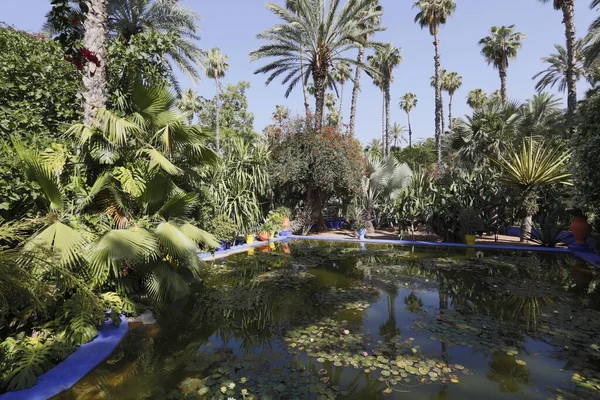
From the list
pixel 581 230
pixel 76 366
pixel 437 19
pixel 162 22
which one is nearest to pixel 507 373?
Answer: pixel 76 366

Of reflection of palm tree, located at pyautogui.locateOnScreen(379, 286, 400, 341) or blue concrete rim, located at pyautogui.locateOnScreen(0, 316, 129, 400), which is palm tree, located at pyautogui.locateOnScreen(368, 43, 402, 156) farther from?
blue concrete rim, located at pyautogui.locateOnScreen(0, 316, 129, 400)

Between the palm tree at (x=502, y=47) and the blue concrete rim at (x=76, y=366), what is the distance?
30.2m

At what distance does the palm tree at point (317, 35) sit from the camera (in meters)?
13.3

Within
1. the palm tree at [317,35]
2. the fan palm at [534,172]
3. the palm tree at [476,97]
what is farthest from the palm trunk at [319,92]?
the palm tree at [476,97]

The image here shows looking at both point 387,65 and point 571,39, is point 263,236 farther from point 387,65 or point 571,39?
point 387,65

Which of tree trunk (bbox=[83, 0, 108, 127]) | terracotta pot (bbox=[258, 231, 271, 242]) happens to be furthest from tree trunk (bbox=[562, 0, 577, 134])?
tree trunk (bbox=[83, 0, 108, 127])

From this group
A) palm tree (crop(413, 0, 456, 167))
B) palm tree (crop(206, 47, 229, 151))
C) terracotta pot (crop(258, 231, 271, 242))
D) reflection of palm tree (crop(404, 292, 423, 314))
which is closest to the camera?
reflection of palm tree (crop(404, 292, 423, 314))

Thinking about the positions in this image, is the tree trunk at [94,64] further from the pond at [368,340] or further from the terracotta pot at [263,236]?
the terracotta pot at [263,236]

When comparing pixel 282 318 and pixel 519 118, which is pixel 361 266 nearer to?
pixel 282 318

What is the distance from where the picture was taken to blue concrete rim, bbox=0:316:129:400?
2812 mm

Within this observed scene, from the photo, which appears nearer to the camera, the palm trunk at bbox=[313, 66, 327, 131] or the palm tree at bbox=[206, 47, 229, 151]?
the palm trunk at bbox=[313, 66, 327, 131]

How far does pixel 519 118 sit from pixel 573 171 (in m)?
7.19

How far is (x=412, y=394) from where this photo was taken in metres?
3.00

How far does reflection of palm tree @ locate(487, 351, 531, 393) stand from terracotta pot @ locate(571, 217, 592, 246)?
860 cm
